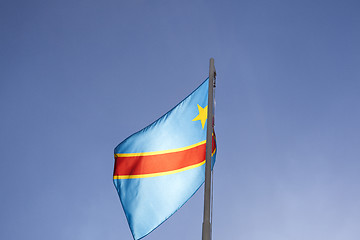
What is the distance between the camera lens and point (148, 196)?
938 cm

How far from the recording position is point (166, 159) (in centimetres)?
975

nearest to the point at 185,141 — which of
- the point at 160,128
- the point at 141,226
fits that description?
the point at 160,128

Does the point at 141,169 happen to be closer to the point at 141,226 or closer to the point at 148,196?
the point at 148,196

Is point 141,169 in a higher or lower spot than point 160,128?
lower

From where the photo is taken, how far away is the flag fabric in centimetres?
941

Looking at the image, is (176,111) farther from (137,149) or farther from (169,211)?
(169,211)

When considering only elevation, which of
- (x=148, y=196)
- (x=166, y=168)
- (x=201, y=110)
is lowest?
(x=148, y=196)

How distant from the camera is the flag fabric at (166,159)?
9406mm

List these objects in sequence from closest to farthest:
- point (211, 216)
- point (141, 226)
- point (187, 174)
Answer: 1. point (211, 216)
2. point (141, 226)
3. point (187, 174)

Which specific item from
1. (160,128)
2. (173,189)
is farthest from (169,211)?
(160,128)

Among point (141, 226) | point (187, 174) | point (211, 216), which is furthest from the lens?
point (187, 174)

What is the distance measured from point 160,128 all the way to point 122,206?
201 centimetres

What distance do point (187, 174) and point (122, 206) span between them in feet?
5.37

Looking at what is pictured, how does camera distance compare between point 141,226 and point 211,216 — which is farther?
point 141,226
